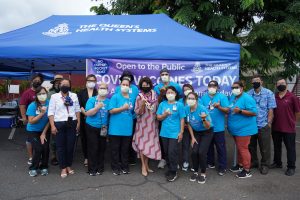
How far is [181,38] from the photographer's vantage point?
652cm

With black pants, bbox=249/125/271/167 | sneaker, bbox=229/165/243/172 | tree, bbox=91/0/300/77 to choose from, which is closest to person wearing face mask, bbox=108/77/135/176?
sneaker, bbox=229/165/243/172

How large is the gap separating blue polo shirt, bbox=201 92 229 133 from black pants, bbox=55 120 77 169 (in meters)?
2.26

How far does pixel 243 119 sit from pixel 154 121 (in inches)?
59.1

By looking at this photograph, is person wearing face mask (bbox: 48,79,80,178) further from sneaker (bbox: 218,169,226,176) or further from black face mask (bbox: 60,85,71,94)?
sneaker (bbox: 218,169,226,176)

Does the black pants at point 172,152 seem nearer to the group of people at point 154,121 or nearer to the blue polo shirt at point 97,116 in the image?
the group of people at point 154,121

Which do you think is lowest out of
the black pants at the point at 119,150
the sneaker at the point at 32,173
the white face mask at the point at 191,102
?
the sneaker at the point at 32,173

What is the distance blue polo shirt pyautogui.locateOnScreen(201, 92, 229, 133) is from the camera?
5.43 metres

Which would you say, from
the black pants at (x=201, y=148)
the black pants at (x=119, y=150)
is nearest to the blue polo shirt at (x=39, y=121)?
the black pants at (x=119, y=150)

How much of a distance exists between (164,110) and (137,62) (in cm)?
143

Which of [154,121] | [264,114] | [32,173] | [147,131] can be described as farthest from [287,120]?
[32,173]

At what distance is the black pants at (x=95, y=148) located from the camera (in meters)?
5.39

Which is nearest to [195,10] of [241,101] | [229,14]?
[229,14]

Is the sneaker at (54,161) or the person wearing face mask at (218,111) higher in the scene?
the person wearing face mask at (218,111)

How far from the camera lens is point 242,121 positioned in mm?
5418
